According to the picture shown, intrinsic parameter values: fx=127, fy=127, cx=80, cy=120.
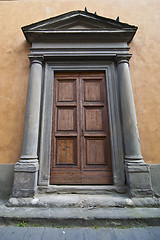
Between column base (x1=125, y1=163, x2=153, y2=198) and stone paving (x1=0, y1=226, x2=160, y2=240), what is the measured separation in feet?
1.79

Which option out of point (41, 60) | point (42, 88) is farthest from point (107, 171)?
point (41, 60)

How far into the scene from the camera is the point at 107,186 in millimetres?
2598

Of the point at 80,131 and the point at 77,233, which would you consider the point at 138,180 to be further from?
the point at 80,131

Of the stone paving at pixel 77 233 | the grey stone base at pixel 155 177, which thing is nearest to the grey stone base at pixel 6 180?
the stone paving at pixel 77 233

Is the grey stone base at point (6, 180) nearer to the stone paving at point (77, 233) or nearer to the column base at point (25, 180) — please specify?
the column base at point (25, 180)

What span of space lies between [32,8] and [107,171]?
5.04 m

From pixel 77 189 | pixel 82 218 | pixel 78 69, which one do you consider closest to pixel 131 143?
Result: pixel 77 189

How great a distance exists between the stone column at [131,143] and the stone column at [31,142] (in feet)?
6.16

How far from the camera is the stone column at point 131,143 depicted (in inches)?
94.8

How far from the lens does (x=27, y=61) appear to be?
3.35 m

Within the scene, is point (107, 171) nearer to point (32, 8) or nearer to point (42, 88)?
point (42, 88)

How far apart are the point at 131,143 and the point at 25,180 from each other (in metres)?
2.24

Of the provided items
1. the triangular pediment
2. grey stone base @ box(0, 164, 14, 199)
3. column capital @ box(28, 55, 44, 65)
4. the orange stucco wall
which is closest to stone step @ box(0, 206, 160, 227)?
grey stone base @ box(0, 164, 14, 199)

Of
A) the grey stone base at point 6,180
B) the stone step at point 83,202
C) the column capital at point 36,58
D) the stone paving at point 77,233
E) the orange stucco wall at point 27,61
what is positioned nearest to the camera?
the stone paving at point 77,233
